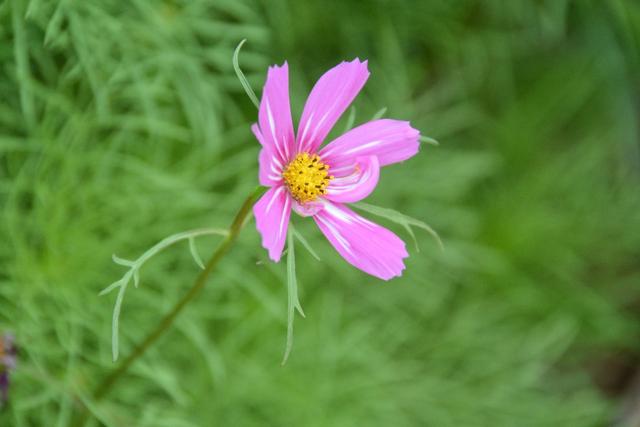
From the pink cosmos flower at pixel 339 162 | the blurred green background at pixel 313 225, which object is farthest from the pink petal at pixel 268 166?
the blurred green background at pixel 313 225

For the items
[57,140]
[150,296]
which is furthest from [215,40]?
[150,296]

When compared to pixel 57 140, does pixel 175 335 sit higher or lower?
lower

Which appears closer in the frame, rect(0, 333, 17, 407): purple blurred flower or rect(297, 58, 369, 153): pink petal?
rect(297, 58, 369, 153): pink petal

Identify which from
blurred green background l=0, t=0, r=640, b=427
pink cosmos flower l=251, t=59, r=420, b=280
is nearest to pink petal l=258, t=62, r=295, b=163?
pink cosmos flower l=251, t=59, r=420, b=280

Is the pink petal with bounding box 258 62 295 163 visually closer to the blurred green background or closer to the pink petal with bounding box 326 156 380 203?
the pink petal with bounding box 326 156 380 203

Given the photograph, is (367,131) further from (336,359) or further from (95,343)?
(336,359)
